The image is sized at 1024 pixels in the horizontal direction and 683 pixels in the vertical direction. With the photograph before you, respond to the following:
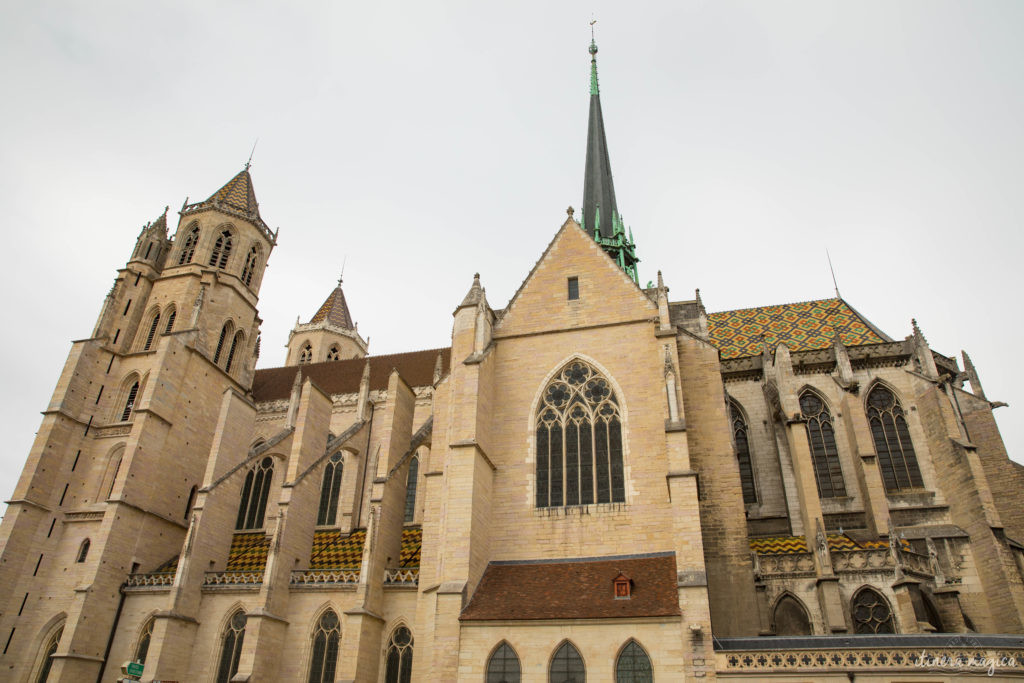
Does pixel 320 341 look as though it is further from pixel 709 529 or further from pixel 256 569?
pixel 709 529

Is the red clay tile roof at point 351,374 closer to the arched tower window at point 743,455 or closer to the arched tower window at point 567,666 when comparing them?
the arched tower window at point 743,455

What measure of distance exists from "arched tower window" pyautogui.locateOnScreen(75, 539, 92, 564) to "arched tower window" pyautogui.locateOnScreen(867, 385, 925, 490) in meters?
25.5

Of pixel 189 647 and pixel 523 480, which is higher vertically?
pixel 523 480

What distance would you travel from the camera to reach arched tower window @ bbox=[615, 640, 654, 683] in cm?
1200

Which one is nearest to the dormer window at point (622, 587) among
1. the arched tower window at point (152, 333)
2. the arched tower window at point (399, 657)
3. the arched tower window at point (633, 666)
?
the arched tower window at point (633, 666)

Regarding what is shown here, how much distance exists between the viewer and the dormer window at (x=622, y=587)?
12.9 metres

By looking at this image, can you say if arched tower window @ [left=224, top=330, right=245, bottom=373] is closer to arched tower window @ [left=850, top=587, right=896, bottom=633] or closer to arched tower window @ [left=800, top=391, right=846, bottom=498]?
arched tower window @ [left=800, top=391, right=846, bottom=498]

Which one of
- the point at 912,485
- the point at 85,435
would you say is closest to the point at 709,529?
the point at 912,485

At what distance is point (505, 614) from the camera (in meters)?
13.0

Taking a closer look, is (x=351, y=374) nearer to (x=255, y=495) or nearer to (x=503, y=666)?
(x=255, y=495)

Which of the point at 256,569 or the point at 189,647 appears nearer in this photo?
the point at 189,647

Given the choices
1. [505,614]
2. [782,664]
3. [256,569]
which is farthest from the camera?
[256,569]

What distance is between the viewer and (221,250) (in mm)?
28047

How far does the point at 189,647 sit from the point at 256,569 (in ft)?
8.28
